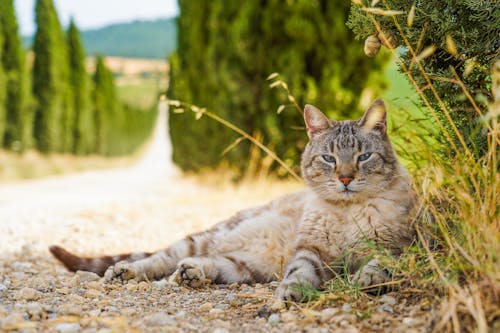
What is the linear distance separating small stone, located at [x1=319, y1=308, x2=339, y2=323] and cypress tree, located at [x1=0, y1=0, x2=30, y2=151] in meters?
18.4

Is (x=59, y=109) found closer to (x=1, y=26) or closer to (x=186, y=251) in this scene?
(x=1, y=26)

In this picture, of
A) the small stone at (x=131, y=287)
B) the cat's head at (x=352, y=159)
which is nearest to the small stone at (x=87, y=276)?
the small stone at (x=131, y=287)

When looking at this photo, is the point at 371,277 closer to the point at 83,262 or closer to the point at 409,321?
the point at 409,321

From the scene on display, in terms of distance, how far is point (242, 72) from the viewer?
351 inches

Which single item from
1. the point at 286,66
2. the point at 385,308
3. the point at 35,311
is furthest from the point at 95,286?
the point at 286,66

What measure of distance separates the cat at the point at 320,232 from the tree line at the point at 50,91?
1599 cm

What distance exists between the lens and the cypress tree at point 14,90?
18703 mm

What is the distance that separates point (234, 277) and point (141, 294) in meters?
0.69

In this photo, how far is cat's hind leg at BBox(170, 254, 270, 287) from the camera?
140 inches

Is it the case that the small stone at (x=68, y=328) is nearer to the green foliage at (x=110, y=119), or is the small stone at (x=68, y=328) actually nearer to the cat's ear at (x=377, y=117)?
the cat's ear at (x=377, y=117)

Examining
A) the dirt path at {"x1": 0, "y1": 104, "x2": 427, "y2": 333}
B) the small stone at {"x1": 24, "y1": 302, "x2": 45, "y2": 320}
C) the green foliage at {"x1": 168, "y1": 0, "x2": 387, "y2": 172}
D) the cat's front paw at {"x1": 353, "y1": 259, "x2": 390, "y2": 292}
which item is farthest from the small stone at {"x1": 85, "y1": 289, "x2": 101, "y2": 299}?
the green foliage at {"x1": 168, "y1": 0, "x2": 387, "y2": 172}

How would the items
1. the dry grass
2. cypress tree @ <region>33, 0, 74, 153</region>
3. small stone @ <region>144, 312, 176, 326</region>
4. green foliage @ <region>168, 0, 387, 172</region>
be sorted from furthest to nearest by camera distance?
cypress tree @ <region>33, 0, 74, 153</region> < the dry grass < green foliage @ <region>168, 0, 387, 172</region> < small stone @ <region>144, 312, 176, 326</region>

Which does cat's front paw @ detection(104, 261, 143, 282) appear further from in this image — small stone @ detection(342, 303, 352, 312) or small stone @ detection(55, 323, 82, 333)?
small stone @ detection(342, 303, 352, 312)

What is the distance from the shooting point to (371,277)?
2.85m
